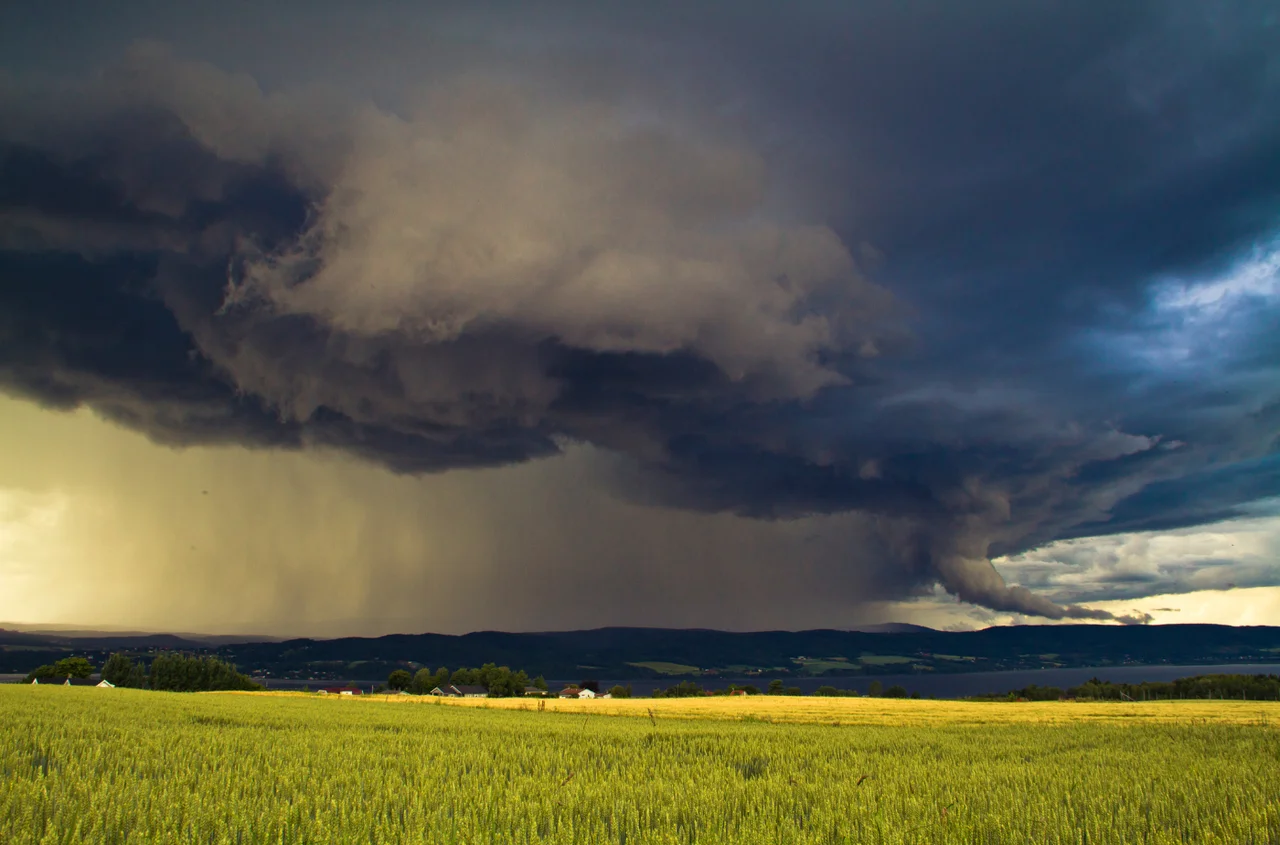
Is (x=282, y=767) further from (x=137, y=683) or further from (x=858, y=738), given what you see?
(x=137, y=683)

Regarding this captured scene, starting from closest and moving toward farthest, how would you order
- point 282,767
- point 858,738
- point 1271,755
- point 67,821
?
point 67,821, point 282,767, point 1271,755, point 858,738

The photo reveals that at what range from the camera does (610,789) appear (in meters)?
15.8

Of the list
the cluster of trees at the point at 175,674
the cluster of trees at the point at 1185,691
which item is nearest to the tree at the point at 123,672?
the cluster of trees at the point at 175,674

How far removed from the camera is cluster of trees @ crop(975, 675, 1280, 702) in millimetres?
110438

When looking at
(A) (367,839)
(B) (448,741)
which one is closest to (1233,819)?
(A) (367,839)

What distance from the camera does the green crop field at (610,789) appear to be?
12.1 meters

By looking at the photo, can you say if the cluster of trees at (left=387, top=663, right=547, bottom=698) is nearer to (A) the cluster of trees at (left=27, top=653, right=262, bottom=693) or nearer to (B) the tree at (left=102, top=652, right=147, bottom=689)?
(A) the cluster of trees at (left=27, top=653, right=262, bottom=693)

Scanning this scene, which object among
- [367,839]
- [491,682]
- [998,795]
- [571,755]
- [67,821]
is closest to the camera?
[367,839]

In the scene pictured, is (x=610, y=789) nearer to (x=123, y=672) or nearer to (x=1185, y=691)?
(x=1185, y=691)

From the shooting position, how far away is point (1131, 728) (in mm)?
39781

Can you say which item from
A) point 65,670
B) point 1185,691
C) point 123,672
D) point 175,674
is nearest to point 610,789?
point 1185,691

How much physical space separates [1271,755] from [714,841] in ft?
84.2

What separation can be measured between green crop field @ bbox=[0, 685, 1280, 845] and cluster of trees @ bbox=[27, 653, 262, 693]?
133090 mm

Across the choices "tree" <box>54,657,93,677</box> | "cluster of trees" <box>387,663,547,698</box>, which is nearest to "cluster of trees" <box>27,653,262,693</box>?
"tree" <box>54,657,93,677</box>
